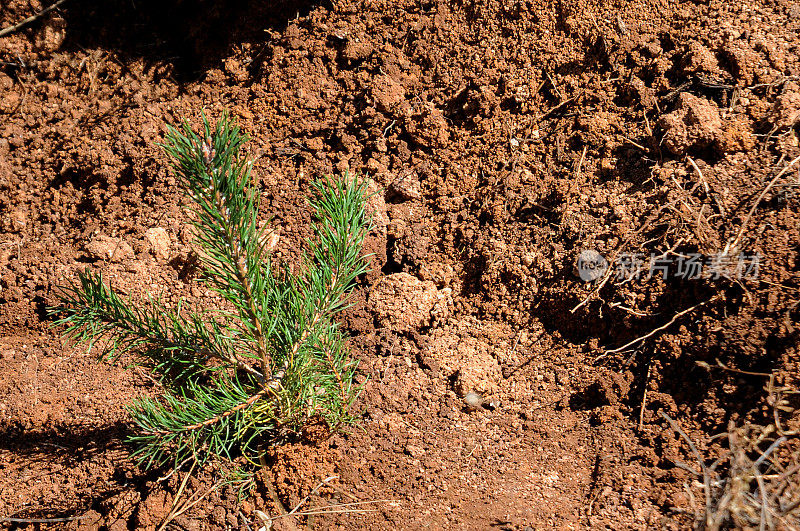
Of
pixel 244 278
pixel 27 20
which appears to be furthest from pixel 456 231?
pixel 27 20

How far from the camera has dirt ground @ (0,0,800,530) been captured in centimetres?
196

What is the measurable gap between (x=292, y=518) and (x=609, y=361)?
1306 mm

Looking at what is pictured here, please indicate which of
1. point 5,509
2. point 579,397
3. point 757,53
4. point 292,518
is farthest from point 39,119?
point 757,53

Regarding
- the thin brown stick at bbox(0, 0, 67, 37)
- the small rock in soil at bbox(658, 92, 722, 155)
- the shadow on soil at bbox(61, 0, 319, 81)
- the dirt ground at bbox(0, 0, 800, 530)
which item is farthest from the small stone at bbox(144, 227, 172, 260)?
the small rock in soil at bbox(658, 92, 722, 155)

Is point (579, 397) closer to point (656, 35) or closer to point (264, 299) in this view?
point (264, 299)

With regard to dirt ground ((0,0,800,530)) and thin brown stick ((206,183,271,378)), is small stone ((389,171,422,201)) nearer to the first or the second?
dirt ground ((0,0,800,530))

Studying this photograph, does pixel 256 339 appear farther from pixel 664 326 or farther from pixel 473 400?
pixel 664 326

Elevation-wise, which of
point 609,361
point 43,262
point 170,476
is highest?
point 43,262

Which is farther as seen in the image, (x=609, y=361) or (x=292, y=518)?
(x=609, y=361)

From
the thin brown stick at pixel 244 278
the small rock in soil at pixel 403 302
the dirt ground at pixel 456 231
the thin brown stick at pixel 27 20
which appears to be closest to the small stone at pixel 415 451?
the dirt ground at pixel 456 231

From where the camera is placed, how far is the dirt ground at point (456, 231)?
1957 millimetres

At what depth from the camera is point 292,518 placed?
1932mm

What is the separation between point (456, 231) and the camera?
2.41 metres

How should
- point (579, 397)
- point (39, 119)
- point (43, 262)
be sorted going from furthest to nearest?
point (39, 119)
point (43, 262)
point (579, 397)
